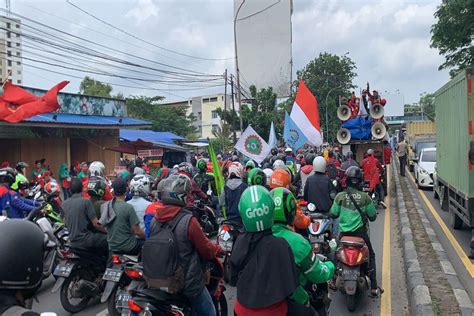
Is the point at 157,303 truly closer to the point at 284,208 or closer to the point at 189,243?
the point at 189,243

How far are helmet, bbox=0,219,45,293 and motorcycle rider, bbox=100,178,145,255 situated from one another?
11.2ft

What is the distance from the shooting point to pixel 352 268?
5.66m

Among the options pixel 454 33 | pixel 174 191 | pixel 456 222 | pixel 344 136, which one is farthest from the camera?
pixel 454 33

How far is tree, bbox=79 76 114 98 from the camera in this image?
4753 cm

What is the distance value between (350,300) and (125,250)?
275 centimetres

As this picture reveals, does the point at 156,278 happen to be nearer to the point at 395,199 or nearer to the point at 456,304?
the point at 456,304

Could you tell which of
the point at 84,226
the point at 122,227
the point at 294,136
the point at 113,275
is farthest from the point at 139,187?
the point at 294,136

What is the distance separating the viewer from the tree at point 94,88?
4753cm

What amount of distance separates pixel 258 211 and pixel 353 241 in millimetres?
2958

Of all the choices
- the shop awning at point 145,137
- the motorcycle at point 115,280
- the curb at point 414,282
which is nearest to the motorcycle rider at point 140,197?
the motorcycle at point 115,280

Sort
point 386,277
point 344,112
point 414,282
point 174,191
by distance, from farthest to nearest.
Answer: point 344,112
point 386,277
point 414,282
point 174,191

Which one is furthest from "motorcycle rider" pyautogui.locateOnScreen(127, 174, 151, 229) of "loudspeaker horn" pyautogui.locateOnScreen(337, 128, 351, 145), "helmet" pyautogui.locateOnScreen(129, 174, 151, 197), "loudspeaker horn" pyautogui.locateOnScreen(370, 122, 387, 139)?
"loudspeaker horn" pyautogui.locateOnScreen(370, 122, 387, 139)

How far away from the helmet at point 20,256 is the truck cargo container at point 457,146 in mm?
7027

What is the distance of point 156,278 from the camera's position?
12.7ft
